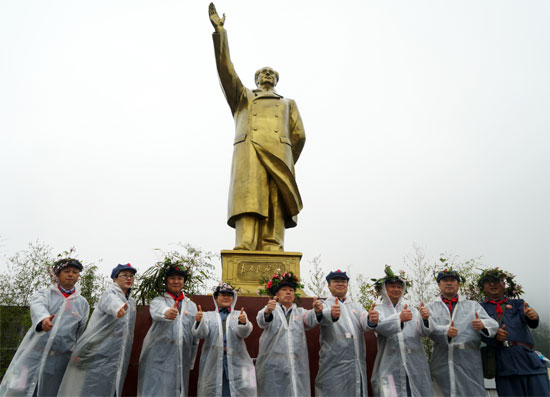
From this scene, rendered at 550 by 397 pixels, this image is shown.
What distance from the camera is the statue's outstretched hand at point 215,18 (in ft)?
28.6

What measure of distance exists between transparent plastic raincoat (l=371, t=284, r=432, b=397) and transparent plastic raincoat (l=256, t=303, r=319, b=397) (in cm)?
83

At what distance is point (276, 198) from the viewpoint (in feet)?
29.3

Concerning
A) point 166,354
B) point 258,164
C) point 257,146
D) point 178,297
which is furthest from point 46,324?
point 257,146

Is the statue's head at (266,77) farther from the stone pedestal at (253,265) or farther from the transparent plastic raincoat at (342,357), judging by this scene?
the transparent plastic raincoat at (342,357)

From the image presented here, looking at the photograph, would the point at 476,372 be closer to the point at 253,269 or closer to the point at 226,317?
the point at 226,317

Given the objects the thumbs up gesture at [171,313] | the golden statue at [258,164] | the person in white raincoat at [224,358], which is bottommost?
the person in white raincoat at [224,358]

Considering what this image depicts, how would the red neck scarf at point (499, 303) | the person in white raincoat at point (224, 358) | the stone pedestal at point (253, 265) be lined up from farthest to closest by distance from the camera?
the stone pedestal at point (253, 265)
the red neck scarf at point (499, 303)
the person in white raincoat at point (224, 358)

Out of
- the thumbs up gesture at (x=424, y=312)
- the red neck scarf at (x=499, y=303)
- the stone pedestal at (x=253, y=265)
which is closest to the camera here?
the thumbs up gesture at (x=424, y=312)

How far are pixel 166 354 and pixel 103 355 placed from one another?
71 centimetres

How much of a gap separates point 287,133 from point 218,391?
6.22m

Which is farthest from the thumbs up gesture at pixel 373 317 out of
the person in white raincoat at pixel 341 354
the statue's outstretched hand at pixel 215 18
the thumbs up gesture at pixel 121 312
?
the statue's outstretched hand at pixel 215 18

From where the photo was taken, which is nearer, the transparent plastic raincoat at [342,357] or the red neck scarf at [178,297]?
the transparent plastic raincoat at [342,357]

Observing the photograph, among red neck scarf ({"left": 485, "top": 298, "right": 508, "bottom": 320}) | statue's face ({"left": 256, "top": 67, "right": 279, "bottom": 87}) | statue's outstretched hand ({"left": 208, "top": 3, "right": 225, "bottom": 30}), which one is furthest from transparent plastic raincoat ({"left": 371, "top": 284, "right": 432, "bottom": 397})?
statue's face ({"left": 256, "top": 67, "right": 279, "bottom": 87})

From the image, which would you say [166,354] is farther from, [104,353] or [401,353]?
[401,353]
